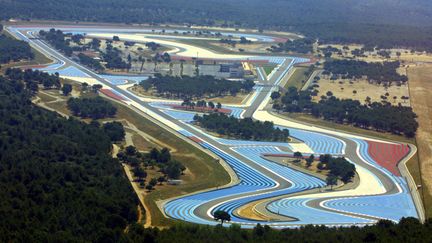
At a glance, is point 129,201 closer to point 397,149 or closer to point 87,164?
point 87,164

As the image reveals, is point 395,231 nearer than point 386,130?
Yes

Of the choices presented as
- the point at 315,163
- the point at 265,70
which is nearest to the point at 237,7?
the point at 265,70

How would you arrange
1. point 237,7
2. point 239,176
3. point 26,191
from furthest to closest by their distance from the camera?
1. point 237,7
2. point 239,176
3. point 26,191

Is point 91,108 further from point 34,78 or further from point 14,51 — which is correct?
point 14,51

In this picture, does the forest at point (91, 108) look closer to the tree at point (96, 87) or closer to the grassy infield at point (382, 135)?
the tree at point (96, 87)

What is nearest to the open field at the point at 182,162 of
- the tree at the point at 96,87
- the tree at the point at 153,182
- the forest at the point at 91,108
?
the tree at the point at 153,182

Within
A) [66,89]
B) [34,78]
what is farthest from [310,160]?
[34,78]
